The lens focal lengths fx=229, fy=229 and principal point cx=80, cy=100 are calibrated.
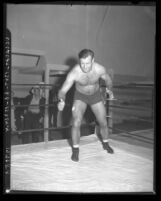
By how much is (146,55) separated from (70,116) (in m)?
0.53

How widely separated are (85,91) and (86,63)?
6.3 inches

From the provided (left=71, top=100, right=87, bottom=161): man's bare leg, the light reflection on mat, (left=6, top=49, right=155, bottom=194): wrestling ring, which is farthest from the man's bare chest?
the light reflection on mat

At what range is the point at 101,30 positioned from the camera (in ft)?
3.80

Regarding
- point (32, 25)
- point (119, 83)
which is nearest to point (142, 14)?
point (119, 83)

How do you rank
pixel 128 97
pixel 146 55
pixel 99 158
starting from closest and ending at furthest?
pixel 146 55 → pixel 99 158 → pixel 128 97

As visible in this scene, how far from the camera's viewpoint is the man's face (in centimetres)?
110

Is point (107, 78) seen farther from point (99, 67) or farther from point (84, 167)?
point (84, 167)

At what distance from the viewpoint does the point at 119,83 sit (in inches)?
52.4

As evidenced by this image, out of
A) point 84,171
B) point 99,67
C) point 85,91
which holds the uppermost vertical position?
point 99,67

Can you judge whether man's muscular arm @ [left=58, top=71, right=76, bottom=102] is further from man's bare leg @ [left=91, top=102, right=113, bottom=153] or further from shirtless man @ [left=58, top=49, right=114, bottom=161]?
man's bare leg @ [left=91, top=102, right=113, bottom=153]

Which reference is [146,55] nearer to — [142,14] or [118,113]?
[142,14]

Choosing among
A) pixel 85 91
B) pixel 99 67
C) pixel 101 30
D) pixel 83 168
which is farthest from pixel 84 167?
pixel 101 30

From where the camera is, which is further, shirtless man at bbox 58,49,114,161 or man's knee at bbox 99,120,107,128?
man's knee at bbox 99,120,107,128

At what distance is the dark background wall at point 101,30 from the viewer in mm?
1040
